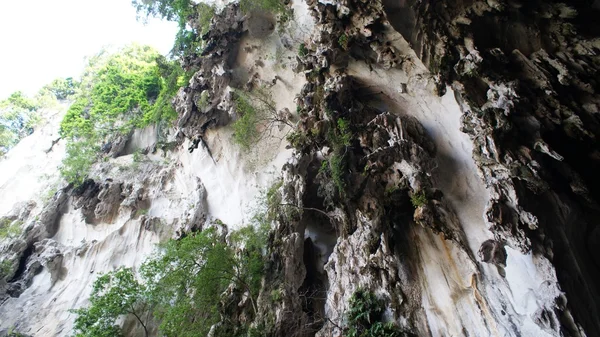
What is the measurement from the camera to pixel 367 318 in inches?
327

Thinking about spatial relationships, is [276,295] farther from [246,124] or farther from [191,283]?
[246,124]

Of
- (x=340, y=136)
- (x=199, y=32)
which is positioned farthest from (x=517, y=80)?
(x=199, y=32)

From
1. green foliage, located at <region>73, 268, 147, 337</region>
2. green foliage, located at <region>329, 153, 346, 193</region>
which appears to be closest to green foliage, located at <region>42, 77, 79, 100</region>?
green foliage, located at <region>73, 268, 147, 337</region>

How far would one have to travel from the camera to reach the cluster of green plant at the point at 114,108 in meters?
18.2

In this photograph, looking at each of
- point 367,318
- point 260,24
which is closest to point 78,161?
point 260,24

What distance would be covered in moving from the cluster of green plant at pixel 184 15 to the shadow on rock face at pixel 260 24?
2.15m

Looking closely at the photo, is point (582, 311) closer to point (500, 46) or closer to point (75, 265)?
point (500, 46)

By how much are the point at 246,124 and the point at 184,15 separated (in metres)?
8.29

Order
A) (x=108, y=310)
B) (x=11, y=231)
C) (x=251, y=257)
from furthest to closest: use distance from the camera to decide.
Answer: (x=11, y=231) < (x=251, y=257) < (x=108, y=310)

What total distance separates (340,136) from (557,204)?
5.46 meters

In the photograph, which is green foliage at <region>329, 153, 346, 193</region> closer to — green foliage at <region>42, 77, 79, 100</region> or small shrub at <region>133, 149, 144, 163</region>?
small shrub at <region>133, 149, 144, 163</region>

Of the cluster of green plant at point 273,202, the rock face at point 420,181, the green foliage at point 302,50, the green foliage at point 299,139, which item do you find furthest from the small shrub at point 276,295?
the green foliage at point 302,50

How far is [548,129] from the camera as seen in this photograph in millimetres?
7406

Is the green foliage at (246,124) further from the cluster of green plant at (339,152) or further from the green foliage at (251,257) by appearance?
the cluster of green plant at (339,152)
